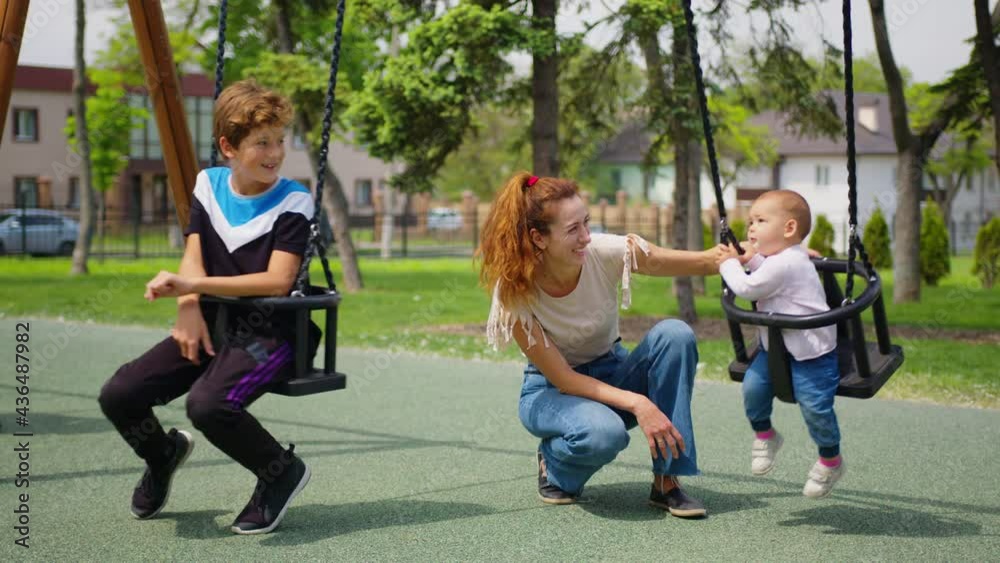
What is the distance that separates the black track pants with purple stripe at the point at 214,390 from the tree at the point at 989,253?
20.5 meters

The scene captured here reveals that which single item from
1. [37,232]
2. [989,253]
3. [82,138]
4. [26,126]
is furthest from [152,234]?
[989,253]

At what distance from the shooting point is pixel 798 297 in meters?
3.92

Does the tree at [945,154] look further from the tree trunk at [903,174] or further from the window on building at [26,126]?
the window on building at [26,126]

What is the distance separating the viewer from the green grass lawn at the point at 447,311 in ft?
29.1

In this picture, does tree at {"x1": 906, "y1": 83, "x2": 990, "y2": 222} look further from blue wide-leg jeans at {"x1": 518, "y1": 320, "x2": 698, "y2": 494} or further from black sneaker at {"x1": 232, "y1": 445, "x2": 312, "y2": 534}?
black sneaker at {"x1": 232, "y1": 445, "x2": 312, "y2": 534}

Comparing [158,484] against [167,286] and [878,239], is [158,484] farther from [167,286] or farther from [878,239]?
[878,239]

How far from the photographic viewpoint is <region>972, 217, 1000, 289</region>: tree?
2186cm

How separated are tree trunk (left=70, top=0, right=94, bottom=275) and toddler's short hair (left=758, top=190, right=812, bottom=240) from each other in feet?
66.4

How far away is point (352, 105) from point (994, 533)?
1010 cm

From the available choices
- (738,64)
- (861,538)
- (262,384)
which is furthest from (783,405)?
(738,64)

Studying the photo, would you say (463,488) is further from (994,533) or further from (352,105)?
(352,105)

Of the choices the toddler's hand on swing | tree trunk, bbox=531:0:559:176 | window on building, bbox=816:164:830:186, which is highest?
window on building, bbox=816:164:830:186

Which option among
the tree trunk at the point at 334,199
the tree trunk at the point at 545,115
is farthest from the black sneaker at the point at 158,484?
the tree trunk at the point at 334,199

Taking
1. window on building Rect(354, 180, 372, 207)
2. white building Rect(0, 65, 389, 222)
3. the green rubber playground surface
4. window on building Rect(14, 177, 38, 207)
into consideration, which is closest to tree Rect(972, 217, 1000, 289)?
the green rubber playground surface
